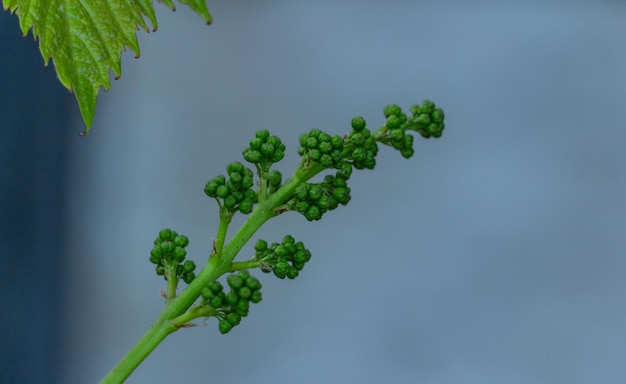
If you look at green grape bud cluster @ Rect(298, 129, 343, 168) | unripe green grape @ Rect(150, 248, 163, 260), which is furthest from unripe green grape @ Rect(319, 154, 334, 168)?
unripe green grape @ Rect(150, 248, 163, 260)

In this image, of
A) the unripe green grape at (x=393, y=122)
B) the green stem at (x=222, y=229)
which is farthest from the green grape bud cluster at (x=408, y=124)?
the green stem at (x=222, y=229)

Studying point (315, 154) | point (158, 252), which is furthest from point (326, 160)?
point (158, 252)

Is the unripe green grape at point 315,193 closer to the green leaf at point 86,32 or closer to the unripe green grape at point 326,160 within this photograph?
the unripe green grape at point 326,160

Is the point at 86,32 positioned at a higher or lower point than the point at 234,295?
higher

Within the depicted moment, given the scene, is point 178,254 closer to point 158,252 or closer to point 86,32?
point 158,252

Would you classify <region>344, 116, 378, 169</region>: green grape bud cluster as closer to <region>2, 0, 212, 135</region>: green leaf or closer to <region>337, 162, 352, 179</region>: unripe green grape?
<region>337, 162, 352, 179</region>: unripe green grape
